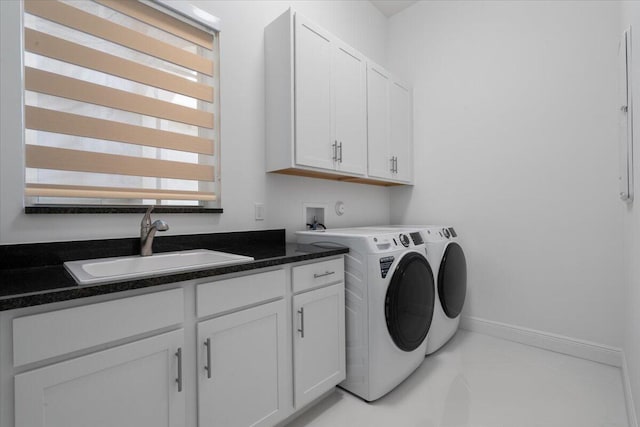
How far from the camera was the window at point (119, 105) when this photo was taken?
129 centimetres

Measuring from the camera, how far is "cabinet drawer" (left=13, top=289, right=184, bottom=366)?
2.61ft

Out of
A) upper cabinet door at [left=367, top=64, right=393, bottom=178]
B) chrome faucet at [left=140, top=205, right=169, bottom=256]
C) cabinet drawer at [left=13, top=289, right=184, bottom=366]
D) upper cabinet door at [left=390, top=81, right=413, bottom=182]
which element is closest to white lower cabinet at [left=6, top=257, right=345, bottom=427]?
cabinet drawer at [left=13, top=289, right=184, bottom=366]

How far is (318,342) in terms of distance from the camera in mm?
1599

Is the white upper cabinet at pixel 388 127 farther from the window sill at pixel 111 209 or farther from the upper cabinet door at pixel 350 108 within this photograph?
the window sill at pixel 111 209

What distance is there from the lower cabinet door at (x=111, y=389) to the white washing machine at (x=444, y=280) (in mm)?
1653

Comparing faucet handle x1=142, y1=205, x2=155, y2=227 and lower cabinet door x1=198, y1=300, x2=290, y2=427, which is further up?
faucet handle x1=142, y1=205, x2=155, y2=227

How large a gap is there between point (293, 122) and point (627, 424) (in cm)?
238

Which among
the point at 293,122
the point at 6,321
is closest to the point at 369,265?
the point at 293,122

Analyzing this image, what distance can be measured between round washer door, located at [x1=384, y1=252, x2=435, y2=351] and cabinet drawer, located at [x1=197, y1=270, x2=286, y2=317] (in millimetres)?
677

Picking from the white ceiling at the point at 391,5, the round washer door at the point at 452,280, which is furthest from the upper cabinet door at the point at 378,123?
the white ceiling at the point at 391,5

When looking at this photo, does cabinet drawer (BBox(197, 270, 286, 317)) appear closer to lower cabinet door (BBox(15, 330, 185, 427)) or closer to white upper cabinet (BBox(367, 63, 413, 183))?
lower cabinet door (BBox(15, 330, 185, 427))

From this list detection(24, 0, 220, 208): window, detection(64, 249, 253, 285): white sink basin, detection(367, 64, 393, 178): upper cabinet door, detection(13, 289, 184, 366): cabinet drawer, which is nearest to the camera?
detection(13, 289, 184, 366): cabinet drawer

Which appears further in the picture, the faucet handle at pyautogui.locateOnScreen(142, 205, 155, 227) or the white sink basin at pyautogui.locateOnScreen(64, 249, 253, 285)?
the faucet handle at pyautogui.locateOnScreen(142, 205, 155, 227)

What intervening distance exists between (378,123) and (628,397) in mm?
2331
